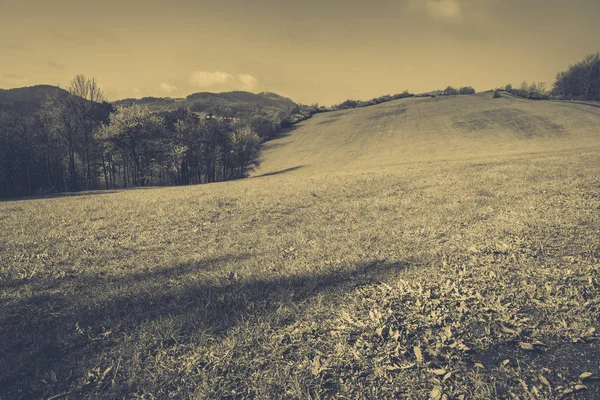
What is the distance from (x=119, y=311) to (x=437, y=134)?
6836 centimetres

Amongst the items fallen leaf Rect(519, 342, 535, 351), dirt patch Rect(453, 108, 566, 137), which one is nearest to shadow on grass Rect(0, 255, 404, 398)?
fallen leaf Rect(519, 342, 535, 351)

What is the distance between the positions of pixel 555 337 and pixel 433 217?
696 cm

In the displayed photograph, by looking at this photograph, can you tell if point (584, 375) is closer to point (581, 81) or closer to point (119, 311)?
point (119, 311)

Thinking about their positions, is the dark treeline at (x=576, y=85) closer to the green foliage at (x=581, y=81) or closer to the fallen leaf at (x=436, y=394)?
the green foliage at (x=581, y=81)

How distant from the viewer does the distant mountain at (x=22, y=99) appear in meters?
76.6

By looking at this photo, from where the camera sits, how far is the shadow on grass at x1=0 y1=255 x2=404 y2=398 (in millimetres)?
4312

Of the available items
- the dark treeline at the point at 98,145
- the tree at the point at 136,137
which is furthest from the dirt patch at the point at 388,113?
the tree at the point at 136,137

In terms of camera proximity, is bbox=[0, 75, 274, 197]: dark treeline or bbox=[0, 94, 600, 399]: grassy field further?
bbox=[0, 75, 274, 197]: dark treeline

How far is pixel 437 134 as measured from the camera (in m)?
63.5

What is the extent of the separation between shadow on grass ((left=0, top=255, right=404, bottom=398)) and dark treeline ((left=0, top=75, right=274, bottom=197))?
44.9m

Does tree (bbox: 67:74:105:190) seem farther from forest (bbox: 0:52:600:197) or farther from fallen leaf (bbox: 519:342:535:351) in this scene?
fallen leaf (bbox: 519:342:535:351)

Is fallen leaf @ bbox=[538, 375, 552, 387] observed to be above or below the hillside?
below

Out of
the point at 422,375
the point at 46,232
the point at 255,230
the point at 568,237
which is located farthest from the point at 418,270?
the point at 46,232

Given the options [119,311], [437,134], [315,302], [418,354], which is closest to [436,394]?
[418,354]
